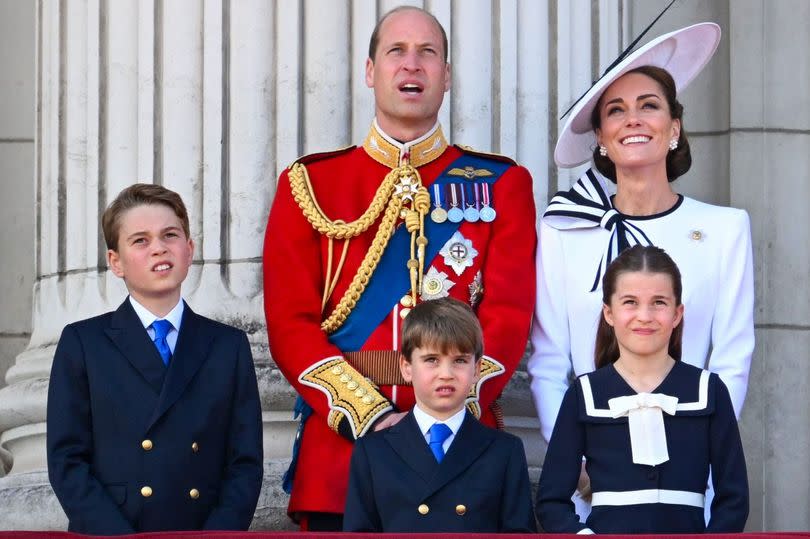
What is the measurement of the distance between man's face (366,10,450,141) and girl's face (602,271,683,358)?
864mm

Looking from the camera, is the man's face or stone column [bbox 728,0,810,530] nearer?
the man's face

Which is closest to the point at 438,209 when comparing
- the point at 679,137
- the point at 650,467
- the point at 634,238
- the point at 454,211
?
the point at 454,211

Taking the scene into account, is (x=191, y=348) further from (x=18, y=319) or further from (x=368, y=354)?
(x=18, y=319)

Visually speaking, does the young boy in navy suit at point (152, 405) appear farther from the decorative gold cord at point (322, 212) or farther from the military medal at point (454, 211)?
the military medal at point (454, 211)

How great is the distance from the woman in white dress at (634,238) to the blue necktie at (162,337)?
1.03 metres

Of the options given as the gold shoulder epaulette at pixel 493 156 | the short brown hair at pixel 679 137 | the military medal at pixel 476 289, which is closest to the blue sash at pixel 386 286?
the military medal at pixel 476 289

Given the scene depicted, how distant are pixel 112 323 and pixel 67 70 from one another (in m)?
1.77

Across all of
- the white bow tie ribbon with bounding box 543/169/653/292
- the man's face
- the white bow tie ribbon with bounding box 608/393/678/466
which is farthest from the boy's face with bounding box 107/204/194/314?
the white bow tie ribbon with bounding box 608/393/678/466

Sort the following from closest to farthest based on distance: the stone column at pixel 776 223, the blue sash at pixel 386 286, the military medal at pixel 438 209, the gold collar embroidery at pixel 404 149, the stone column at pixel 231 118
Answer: the blue sash at pixel 386 286 → the military medal at pixel 438 209 → the gold collar embroidery at pixel 404 149 → the stone column at pixel 231 118 → the stone column at pixel 776 223

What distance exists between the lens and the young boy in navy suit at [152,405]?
5246mm

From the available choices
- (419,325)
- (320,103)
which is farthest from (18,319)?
(419,325)

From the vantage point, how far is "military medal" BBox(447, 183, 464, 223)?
228 inches

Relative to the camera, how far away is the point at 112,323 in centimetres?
544

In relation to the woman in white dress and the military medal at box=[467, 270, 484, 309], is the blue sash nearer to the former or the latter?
the military medal at box=[467, 270, 484, 309]
